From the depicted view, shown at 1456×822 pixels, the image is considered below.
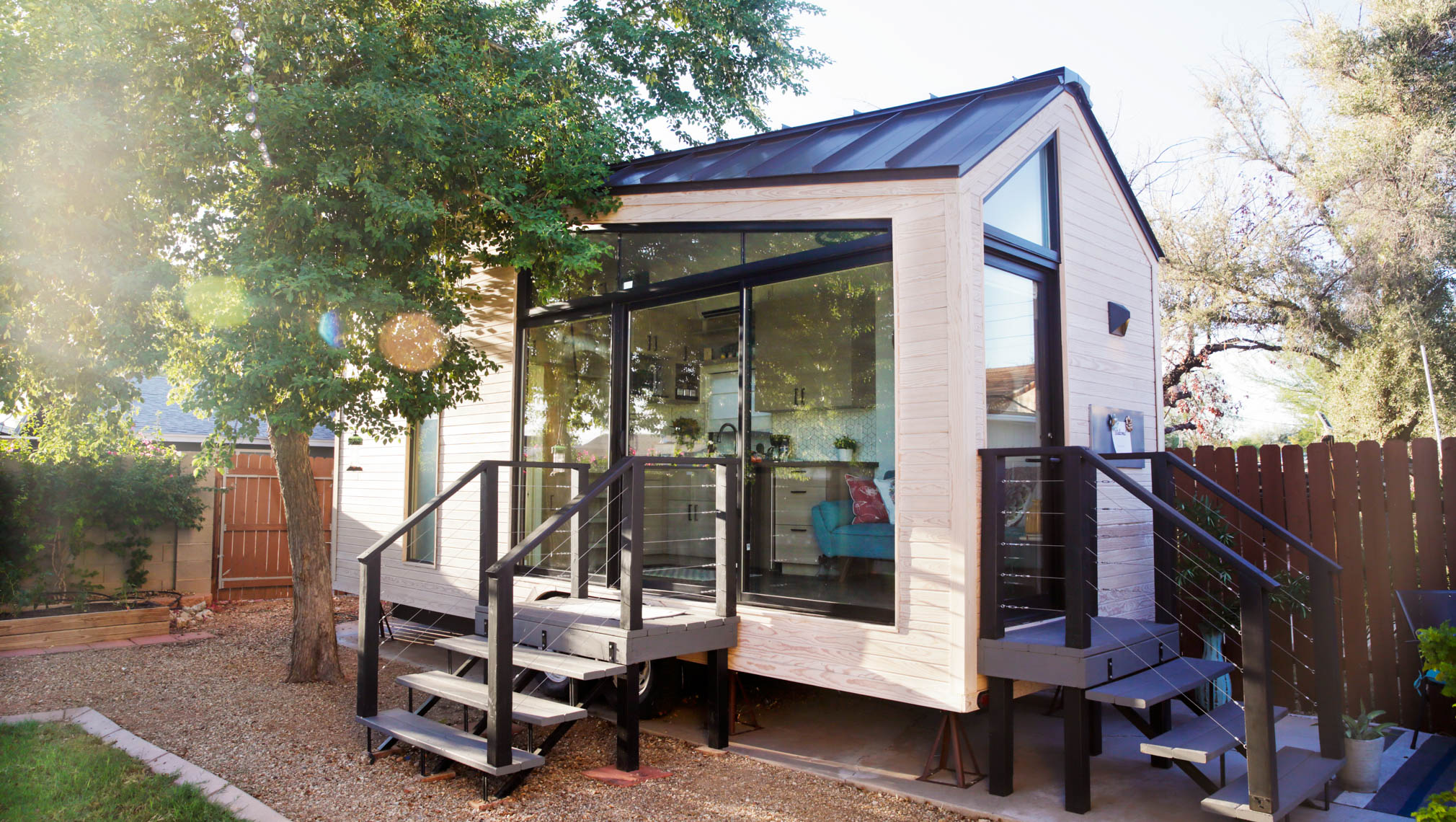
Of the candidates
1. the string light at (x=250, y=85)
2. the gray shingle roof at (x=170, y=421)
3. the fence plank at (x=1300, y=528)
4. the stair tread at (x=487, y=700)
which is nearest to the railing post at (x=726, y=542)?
the stair tread at (x=487, y=700)

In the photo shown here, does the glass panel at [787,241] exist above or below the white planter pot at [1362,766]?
above

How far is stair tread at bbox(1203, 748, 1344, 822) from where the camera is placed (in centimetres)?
308

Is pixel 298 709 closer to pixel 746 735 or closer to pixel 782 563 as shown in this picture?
pixel 746 735

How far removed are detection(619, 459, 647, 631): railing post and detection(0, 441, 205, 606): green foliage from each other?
6033mm

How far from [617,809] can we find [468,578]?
129 inches

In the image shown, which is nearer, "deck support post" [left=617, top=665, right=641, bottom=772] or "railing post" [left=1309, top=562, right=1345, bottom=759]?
"railing post" [left=1309, top=562, right=1345, bottom=759]

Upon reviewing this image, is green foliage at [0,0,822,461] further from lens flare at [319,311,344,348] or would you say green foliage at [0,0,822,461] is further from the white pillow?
the white pillow

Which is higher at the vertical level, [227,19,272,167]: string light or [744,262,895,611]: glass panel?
[227,19,272,167]: string light

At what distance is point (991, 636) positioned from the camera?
3.91 metres

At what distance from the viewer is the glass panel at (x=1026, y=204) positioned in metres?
4.60

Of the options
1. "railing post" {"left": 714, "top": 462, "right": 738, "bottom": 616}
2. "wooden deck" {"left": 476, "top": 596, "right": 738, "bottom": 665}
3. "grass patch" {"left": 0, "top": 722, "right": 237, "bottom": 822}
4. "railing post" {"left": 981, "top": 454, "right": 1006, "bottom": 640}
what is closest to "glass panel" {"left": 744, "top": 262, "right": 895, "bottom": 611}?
"railing post" {"left": 714, "top": 462, "right": 738, "bottom": 616}

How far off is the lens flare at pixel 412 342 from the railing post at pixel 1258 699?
4746mm

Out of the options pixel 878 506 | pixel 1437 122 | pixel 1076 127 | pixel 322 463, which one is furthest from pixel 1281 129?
pixel 322 463

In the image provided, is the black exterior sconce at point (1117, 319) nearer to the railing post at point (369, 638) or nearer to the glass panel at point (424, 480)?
the railing post at point (369, 638)
